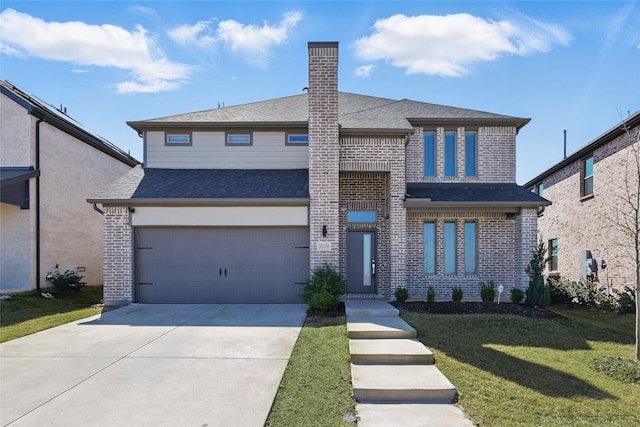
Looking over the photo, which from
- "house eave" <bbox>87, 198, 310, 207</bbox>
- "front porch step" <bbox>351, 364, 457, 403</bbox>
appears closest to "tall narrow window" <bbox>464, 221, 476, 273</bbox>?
"house eave" <bbox>87, 198, 310, 207</bbox>

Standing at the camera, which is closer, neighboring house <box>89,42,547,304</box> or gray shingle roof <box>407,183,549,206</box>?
neighboring house <box>89,42,547,304</box>

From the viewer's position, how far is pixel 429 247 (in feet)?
39.2

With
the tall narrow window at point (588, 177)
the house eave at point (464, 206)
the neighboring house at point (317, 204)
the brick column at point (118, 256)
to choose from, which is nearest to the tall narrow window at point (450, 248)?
the neighboring house at point (317, 204)

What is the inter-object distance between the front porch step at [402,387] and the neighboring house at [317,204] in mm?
5313

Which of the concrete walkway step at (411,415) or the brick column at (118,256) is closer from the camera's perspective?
the concrete walkway step at (411,415)

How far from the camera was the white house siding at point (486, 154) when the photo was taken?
12.3 m

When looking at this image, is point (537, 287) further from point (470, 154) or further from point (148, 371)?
point (148, 371)

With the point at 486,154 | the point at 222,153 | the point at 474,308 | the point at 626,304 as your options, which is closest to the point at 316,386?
the point at 474,308

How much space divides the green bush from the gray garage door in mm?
945

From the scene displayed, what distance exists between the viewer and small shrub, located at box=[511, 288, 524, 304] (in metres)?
10.5

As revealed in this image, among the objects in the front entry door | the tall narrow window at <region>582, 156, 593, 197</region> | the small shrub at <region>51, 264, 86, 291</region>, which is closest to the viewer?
the front entry door

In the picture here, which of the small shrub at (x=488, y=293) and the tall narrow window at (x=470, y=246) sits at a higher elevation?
the tall narrow window at (x=470, y=246)

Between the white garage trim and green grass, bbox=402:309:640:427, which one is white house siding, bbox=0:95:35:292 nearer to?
the white garage trim

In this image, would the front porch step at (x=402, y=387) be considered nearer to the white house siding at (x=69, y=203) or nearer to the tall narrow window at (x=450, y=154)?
the tall narrow window at (x=450, y=154)
